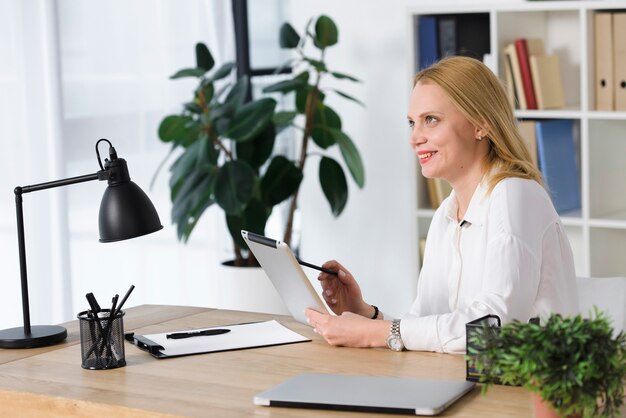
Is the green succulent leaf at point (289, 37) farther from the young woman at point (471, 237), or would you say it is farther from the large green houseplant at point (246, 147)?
the young woman at point (471, 237)

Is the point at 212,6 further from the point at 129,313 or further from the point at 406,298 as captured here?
the point at 129,313

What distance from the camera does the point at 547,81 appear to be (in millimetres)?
3914

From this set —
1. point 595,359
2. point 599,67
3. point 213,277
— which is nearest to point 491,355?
point 595,359

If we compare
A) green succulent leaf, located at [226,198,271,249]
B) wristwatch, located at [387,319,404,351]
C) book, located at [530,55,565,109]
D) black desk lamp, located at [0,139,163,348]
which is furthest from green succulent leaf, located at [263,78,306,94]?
wristwatch, located at [387,319,404,351]

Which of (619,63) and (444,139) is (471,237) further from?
(619,63)

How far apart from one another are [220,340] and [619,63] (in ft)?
6.88

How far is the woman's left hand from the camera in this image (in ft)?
7.26

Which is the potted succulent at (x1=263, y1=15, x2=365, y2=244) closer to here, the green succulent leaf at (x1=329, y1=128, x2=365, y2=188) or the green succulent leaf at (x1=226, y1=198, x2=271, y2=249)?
the green succulent leaf at (x1=329, y1=128, x2=365, y2=188)

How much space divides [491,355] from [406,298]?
3042 millimetres

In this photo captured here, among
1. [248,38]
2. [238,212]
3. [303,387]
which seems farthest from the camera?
[248,38]

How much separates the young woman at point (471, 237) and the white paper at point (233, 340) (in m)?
0.10

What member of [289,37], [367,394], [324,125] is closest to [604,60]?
[324,125]

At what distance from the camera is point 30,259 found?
418 cm

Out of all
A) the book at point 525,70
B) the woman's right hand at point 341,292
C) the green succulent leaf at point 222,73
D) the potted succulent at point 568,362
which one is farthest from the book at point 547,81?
the potted succulent at point 568,362
